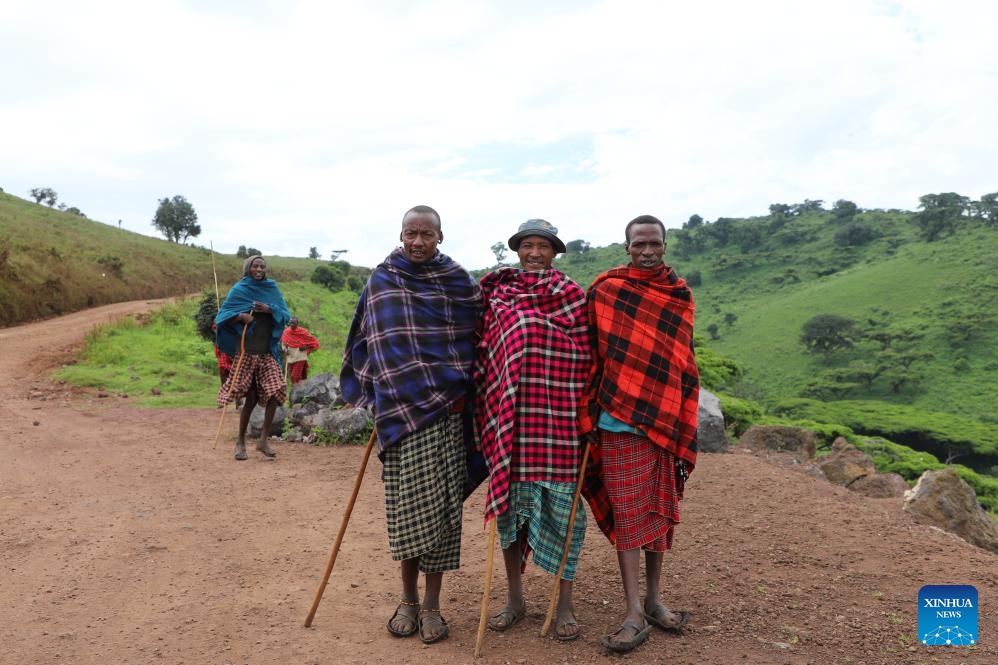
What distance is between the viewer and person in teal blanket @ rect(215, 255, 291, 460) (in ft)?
24.6

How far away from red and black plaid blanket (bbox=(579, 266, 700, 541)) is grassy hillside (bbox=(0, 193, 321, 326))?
18.2 m

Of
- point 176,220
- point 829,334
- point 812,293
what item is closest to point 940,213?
point 812,293

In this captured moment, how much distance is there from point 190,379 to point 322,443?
5626mm

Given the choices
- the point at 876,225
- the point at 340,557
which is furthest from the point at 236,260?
the point at 876,225

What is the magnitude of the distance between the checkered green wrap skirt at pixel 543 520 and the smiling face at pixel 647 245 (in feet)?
3.89

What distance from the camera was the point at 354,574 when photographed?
4.49 meters

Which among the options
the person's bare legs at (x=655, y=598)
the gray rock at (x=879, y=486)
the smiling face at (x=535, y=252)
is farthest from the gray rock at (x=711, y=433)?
the smiling face at (x=535, y=252)

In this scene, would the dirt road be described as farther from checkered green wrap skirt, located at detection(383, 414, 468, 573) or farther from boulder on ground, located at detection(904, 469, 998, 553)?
checkered green wrap skirt, located at detection(383, 414, 468, 573)

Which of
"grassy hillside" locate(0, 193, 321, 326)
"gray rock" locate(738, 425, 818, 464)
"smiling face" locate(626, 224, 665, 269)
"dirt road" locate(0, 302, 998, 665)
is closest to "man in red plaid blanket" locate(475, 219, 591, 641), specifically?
"smiling face" locate(626, 224, 665, 269)

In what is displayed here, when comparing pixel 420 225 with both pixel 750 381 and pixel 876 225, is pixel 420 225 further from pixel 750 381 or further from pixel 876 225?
pixel 876 225

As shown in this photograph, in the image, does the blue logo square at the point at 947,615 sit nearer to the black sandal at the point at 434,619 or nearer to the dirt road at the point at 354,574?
the dirt road at the point at 354,574

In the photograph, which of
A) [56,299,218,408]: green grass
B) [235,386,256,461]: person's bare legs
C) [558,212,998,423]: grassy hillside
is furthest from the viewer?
[558,212,998,423]: grassy hillside

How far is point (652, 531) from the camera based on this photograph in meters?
3.49

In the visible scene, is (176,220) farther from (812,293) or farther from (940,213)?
(940,213)
